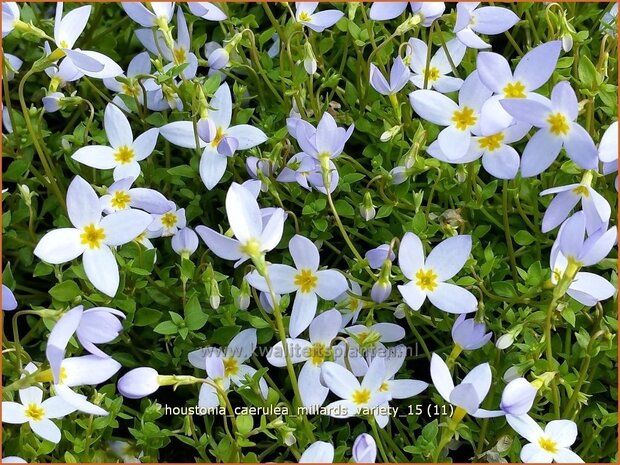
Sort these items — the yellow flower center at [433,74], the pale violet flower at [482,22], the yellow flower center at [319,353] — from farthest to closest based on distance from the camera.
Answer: the yellow flower center at [433,74]
the pale violet flower at [482,22]
the yellow flower center at [319,353]

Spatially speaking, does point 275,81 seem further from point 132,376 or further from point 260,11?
A: point 132,376

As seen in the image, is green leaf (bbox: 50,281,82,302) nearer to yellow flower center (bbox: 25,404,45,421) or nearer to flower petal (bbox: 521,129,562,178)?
yellow flower center (bbox: 25,404,45,421)

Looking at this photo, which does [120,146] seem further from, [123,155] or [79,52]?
[79,52]

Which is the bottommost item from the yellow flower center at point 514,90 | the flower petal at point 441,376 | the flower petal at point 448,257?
the flower petal at point 441,376

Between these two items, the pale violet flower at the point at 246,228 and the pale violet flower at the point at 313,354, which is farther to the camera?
the pale violet flower at the point at 313,354

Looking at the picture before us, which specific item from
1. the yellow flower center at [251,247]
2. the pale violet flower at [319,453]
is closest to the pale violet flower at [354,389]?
the pale violet flower at [319,453]

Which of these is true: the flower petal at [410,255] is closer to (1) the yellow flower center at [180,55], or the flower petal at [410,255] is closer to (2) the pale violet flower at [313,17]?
(2) the pale violet flower at [313,17]
